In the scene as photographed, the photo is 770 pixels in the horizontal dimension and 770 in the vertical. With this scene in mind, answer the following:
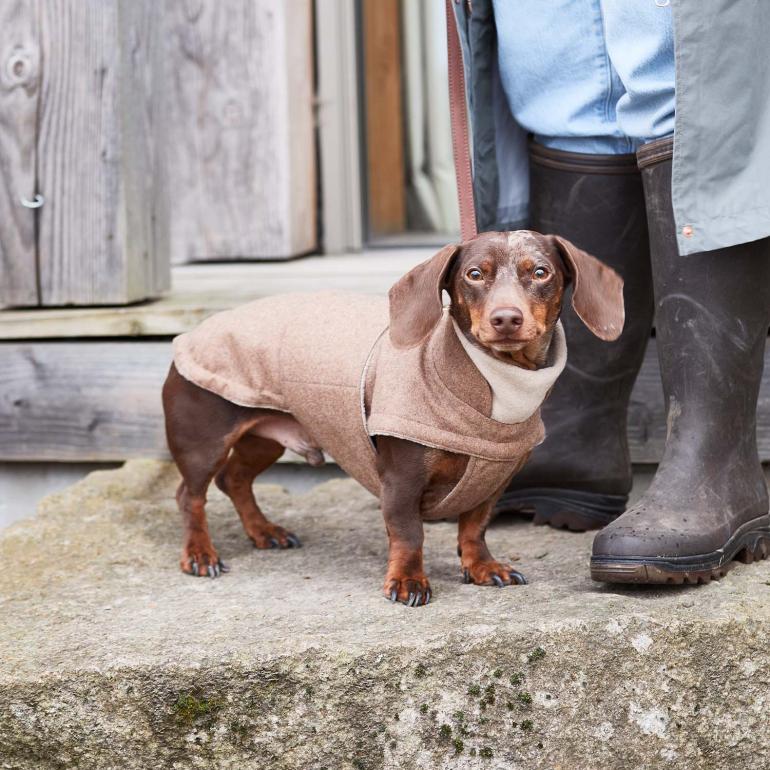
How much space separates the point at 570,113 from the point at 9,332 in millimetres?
1648

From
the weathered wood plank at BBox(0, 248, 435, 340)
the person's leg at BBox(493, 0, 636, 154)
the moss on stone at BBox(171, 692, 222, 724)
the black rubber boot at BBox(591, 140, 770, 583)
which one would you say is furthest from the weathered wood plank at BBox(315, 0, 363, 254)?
the moss on stone at BBox(171, 692, 222, 724)

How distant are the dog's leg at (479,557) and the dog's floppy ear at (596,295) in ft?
1.42

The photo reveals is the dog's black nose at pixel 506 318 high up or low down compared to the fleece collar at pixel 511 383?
up

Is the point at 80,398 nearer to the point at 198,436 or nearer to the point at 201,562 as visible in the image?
the point at 198,436

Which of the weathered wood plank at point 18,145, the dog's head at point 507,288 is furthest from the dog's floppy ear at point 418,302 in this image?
the weathered wood plank at point 18,145

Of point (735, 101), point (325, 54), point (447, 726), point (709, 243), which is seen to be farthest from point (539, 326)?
point (325, 54)

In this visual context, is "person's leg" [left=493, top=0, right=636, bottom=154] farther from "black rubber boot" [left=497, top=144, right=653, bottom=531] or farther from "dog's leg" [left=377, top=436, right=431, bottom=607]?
"dog's leg" [left=377, top=436, right=431, bottom=607]

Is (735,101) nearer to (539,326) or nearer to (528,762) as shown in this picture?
(539,326)

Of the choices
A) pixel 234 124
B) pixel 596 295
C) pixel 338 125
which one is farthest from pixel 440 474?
pixel 338 125

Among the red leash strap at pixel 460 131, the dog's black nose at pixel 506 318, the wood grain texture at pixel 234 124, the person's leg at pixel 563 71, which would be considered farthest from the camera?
the wood grain texture at pixel 234 124

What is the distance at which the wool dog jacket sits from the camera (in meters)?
2.18

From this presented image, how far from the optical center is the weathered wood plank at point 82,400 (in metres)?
3.25

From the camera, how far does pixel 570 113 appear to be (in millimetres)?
2549

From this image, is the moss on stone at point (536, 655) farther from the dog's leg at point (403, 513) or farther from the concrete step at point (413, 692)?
the dog's leg at point (403, 513)
